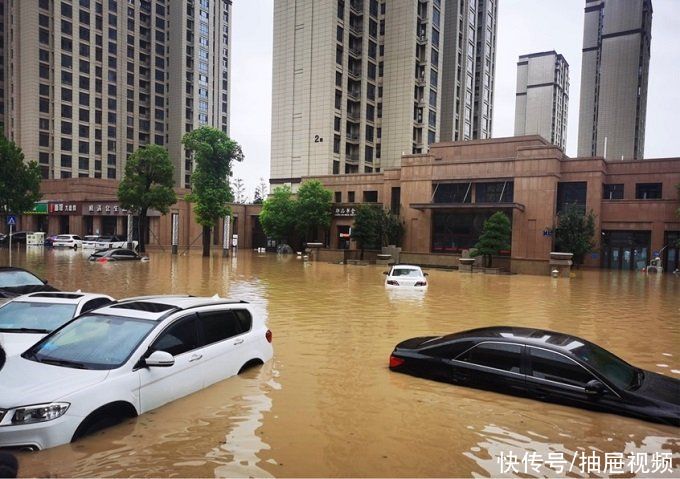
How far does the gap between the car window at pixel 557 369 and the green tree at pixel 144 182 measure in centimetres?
4126

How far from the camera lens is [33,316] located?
8.58 metres

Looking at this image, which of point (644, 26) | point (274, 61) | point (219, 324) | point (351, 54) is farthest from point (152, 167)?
point (644, 26)

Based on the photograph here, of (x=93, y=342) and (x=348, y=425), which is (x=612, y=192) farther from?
(x=93, y=342)

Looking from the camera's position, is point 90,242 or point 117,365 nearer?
point 117,365

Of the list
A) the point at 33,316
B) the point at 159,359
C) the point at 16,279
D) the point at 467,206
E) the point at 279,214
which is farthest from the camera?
the point at 279,214

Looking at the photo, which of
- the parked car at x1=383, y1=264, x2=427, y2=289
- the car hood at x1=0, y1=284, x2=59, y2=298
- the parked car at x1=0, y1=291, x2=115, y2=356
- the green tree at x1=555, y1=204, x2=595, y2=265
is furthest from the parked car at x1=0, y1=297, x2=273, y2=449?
the green tree at x1=555, y1=204, x2=595, y2=265

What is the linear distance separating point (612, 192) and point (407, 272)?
30581 mm

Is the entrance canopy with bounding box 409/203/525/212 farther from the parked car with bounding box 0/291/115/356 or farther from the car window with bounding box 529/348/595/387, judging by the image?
the parked car with bounding box 0/291/115/356

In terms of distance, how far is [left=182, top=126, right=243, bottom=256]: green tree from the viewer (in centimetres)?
4075

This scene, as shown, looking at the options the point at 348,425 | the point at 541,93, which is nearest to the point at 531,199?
the point at 348,425

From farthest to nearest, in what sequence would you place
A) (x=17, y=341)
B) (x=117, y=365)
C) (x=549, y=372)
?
1. (x=17, y=341)
2. (x=549, y=372)
3. (x=117, y=365)

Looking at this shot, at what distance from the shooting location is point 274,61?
6744 cm

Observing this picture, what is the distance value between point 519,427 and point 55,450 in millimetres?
5442

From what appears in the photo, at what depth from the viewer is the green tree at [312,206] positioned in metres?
50.7
